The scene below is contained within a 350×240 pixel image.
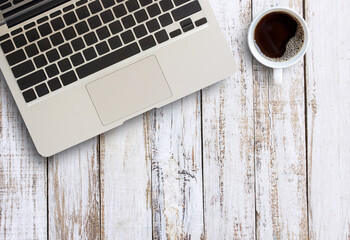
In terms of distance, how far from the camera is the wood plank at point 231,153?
2.52 feet

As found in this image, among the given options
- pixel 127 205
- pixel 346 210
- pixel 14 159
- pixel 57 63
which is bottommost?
pixel 346 210

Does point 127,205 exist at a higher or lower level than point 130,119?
lower

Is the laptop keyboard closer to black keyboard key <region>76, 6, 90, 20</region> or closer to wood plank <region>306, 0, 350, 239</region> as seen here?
black keyboard key <region>76, 6, 90, 20</region>

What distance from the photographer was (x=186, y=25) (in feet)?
2.30

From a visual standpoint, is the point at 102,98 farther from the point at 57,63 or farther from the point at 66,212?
the point at 66,212

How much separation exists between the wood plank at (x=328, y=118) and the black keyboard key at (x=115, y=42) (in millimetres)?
356

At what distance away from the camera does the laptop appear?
691mm

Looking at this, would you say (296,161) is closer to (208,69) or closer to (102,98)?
(208,69)

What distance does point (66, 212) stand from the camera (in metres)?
0.77

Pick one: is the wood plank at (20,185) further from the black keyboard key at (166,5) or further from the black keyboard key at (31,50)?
the black keyboard key at (166,5)

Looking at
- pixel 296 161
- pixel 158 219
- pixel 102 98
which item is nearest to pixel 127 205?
pixel 158 219

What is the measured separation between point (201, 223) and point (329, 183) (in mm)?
256

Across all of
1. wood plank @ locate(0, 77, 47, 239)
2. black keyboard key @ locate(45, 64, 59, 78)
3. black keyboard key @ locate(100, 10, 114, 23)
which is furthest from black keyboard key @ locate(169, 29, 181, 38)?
wood plank @ locate(0, 77, 47, 239)

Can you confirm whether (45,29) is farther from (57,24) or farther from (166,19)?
(166,19)
